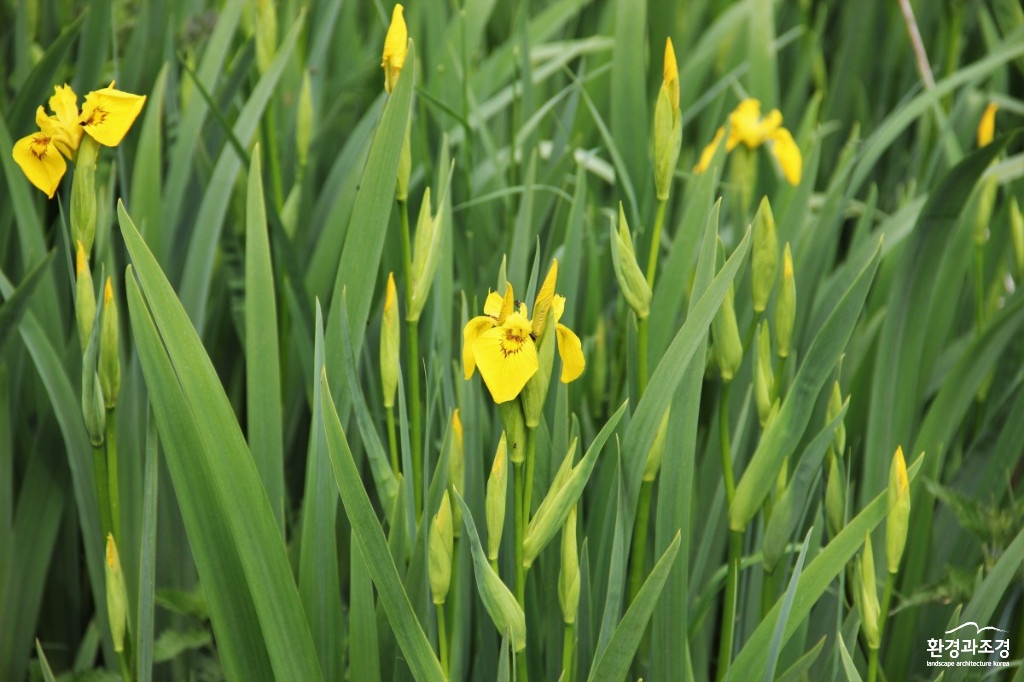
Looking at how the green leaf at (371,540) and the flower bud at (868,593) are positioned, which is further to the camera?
the flower bud at (868,593)

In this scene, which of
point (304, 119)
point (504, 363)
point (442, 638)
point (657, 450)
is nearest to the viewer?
point (504, 363)

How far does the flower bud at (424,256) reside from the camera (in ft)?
2.77

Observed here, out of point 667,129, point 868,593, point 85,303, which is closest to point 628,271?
point 667,129

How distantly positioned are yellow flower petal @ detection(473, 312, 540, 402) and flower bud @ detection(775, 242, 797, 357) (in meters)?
0.36

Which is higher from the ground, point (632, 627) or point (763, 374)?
point (763, 374)

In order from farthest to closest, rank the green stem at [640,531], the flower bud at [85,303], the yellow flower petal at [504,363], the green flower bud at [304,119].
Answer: the green flower bud at [304,119] < the green stem at [640,531] < the flower bud at [85,303] < the yellow flower petal at [504,363]

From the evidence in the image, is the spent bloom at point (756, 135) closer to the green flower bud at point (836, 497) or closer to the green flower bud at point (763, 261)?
the green flower bud at point (763, 261)

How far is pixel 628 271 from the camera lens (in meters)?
0.81

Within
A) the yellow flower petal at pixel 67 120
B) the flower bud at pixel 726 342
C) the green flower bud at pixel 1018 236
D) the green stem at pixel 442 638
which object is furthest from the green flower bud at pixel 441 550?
the green flower bud at pixel 1018 236

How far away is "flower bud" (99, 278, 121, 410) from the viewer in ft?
2.54

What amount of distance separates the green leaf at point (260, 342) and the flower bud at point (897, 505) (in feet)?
1.79

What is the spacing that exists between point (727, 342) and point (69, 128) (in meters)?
0.60

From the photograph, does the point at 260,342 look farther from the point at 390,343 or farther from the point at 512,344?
the point at 512,344
